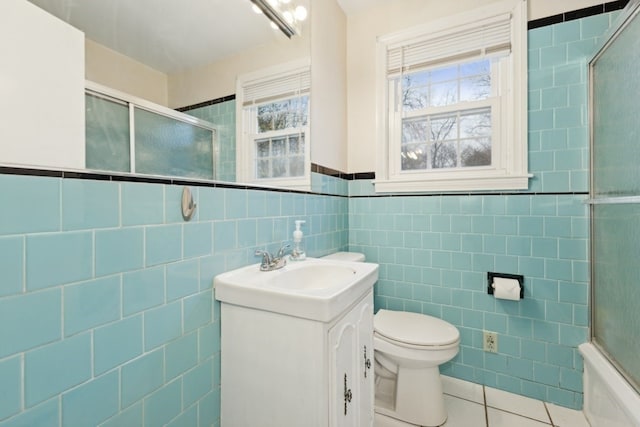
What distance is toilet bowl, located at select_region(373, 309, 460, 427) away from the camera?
1.41 meters

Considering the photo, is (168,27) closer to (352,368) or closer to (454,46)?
(352,368)

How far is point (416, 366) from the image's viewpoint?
4.75ft

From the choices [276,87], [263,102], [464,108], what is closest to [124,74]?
[263,102]

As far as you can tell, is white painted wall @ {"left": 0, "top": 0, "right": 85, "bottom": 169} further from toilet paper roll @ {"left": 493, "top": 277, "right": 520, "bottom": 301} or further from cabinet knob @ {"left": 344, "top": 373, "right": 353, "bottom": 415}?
toilet paper roll @ {"left": 493, "top": 277, "right": 520, "bottom": 301}

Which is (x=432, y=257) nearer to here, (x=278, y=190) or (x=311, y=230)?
(x=311, y=230)

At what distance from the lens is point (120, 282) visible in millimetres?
748

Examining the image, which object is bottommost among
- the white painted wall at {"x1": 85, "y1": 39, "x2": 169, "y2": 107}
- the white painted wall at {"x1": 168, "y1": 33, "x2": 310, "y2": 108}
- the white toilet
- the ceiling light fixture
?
the white toilet

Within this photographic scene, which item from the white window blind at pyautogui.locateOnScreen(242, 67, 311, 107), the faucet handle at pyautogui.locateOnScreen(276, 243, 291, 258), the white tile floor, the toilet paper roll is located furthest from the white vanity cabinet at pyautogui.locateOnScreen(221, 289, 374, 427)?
the toilet paper roll

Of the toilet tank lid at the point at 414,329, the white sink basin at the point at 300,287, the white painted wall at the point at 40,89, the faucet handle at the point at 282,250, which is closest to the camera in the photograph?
the white painted wall at the point at 40,89

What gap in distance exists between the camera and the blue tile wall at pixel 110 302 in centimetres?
59

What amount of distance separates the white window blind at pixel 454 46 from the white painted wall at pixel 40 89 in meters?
1.87

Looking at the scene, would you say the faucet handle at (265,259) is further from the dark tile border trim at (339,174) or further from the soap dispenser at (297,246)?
the dark tile border trim at (339,174)

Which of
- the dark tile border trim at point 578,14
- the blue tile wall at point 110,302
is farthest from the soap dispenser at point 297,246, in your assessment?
the dark tile border trim at point 578,14

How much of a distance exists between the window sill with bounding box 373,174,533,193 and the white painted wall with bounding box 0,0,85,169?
1.72 m
